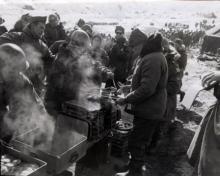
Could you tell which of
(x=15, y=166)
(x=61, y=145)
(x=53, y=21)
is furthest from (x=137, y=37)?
(x=15, y=166)

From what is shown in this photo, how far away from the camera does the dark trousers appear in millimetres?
4571

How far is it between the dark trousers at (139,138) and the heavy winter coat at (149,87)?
0.13m

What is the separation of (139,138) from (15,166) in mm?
2216

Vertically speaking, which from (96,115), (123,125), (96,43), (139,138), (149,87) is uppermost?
(96,43)

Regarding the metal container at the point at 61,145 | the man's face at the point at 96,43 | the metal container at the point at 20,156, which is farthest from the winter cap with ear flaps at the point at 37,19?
the metal container at the point at 20,156

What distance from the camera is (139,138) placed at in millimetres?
4641

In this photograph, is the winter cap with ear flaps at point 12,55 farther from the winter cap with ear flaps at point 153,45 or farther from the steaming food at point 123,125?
the steaming food at point 123,125

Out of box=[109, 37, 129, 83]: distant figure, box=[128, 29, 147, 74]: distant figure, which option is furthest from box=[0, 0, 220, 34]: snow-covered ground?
box=[128, 29, 147, 74]: distant figure

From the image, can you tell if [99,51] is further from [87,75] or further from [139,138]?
[139,138]

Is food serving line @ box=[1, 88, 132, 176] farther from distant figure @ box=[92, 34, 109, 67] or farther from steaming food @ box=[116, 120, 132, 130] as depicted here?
distant figure @ box=[92, 34, 109, 67]

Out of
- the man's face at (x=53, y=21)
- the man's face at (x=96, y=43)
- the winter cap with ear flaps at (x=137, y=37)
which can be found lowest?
the man's face at (x=96, y=43)

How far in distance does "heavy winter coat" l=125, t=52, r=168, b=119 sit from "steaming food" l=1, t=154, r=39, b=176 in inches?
74.8

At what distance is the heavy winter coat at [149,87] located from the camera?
413 centimetres

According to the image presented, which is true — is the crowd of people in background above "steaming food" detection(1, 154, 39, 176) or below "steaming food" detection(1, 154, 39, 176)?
above
